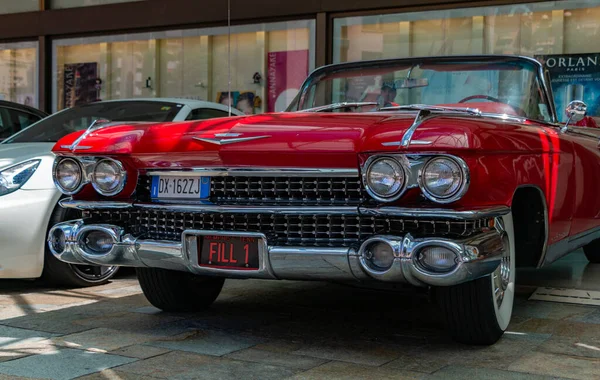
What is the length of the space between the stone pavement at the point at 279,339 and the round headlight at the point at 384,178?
2.50 ft

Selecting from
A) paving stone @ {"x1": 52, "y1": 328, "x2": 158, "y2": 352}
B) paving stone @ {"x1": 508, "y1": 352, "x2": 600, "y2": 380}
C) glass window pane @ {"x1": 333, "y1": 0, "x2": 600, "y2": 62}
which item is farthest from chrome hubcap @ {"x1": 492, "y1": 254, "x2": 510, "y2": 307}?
glass window pane @ {"x1": 333, "y1": 0, "x2": 600, "y2": 62}

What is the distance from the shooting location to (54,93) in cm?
1310

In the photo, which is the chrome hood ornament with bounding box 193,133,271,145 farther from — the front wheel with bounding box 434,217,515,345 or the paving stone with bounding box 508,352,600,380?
the paving stone with bounding box 508,352,600,380

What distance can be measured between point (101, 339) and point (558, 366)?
2203 millimetres

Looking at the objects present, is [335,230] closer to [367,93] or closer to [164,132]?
[164,132]

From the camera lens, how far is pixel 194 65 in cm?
1213

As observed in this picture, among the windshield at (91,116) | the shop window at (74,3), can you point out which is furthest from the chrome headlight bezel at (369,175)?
the shop window at (74,3)

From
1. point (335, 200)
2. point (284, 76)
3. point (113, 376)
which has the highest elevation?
point (284, 76)

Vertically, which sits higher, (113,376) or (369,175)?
(369,175)

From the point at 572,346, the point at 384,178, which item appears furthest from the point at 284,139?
the point at 572,346

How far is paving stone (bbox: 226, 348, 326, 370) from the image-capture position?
383cm

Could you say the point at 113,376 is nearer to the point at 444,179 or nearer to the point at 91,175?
the point at 91,175

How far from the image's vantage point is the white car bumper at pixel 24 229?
551 cm

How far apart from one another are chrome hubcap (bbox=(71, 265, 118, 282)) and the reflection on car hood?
787mm
